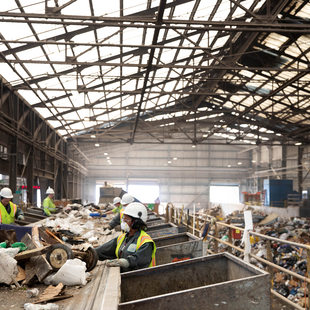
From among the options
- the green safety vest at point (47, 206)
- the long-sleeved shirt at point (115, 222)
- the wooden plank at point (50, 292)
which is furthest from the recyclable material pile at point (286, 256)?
the green safety vest at point (47, 206)

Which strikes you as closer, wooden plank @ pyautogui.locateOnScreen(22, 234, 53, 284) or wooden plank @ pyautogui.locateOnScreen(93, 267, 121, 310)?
wooden plank @ pyautogui.locateOnScreen(93, 267, 121, 310)

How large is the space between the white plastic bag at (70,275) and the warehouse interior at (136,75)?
5199 mm

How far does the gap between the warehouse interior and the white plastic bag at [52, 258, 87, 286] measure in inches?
205

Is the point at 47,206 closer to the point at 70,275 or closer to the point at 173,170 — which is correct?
the point at 70,275

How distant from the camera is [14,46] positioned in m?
9.97

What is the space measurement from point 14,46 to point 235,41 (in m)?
8.47

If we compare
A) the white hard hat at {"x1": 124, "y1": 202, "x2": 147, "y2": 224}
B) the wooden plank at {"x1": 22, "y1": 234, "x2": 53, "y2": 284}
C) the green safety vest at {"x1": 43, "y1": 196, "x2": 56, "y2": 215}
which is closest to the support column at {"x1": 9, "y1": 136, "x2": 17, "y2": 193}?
the green safety vest at {"x1": 43, "y1": 196, "x2": 56, "y2": 215}

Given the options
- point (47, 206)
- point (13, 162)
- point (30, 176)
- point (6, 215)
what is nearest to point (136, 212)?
point (6, 215)

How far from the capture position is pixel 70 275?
3.23 metres

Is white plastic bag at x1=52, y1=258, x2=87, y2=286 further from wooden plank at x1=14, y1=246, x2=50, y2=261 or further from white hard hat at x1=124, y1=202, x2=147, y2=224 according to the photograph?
white hard hat at x1=124, y1=202, x2=147, y2=224

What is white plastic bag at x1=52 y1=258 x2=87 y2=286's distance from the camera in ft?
10.5

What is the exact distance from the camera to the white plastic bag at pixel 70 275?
10.5 feet

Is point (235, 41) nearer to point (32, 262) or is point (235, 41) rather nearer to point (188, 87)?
point (188, 87)

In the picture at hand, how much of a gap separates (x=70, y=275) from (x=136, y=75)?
12.4m
